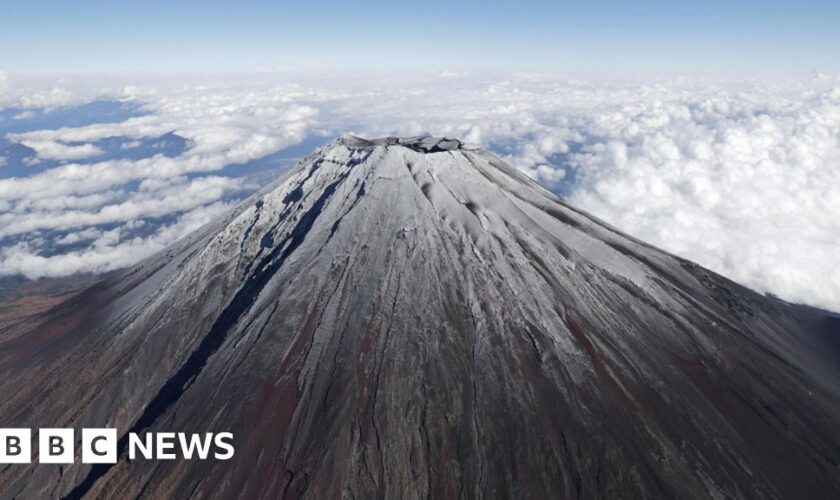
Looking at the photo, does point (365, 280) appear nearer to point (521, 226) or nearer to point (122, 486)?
point (521, 226)

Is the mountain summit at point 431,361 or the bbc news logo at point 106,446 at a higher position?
the mountain summit at point 431,361

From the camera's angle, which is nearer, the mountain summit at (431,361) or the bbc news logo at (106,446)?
the mountain summit at (431,361)

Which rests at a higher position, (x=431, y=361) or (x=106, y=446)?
(x=431, y=361)

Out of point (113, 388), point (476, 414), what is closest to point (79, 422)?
point (113, 388)

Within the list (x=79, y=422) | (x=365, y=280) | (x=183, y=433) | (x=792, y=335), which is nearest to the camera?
→ (x=183, y=433)
